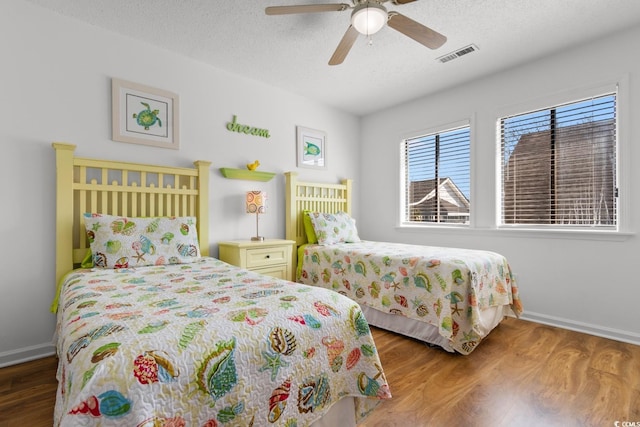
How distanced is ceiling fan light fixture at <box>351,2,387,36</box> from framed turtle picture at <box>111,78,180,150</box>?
1.75 m

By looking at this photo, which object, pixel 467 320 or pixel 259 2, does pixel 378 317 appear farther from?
pixel 259 2

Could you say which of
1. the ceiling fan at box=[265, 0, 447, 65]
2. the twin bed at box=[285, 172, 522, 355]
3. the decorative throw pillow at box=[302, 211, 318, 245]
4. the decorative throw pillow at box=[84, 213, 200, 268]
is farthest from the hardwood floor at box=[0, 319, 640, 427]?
the ceiling fan at box=[265, 0, 447, 65]

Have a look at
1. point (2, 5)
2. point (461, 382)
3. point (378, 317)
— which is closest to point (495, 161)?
point (378, 317)

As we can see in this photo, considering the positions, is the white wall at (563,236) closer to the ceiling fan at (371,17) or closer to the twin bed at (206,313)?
the twin bed at (206,313)

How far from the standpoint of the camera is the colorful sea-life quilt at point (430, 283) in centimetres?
213

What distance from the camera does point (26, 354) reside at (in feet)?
6.83

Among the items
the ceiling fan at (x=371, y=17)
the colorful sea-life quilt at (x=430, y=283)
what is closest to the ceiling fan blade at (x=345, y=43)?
the ceiling fan at (x=371, y=17)

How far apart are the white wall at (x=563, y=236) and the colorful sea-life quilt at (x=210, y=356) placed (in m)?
2.37

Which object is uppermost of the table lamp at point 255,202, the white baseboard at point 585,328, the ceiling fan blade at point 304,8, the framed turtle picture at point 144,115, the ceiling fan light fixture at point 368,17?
the ceiling fan blade at point 304,8

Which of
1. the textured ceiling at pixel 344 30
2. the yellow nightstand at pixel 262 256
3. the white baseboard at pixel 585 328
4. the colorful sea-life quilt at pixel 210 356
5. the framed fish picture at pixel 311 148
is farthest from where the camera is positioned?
the framed fish picture at pixel 311 148

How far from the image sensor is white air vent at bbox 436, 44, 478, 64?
2619 millimetres

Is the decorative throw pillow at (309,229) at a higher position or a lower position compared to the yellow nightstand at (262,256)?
higher

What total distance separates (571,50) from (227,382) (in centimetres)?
361

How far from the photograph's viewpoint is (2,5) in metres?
2.02
